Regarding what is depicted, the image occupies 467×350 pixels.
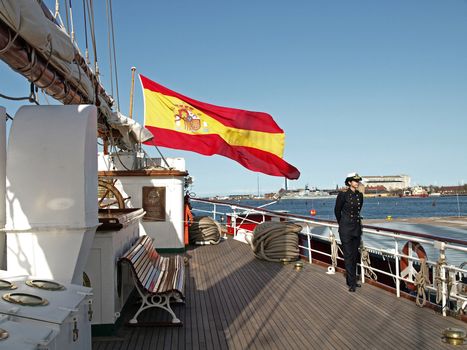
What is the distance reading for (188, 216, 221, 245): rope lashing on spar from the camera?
1073 centimetres

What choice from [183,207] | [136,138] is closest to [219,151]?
[183,207]

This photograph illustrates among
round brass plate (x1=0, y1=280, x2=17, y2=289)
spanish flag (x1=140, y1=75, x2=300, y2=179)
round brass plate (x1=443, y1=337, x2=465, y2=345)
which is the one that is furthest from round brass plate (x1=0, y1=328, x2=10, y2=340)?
spanish flag (x1=140, y1=75, x2=300, y2=179)

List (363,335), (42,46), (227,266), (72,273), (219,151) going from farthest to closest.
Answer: (219,151) < (227,266) < (363,335) < (72,273) < (42,46)

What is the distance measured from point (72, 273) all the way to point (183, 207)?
6719mm

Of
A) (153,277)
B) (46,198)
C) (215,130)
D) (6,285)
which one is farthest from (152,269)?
(215,130)

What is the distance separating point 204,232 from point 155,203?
158 centimetres

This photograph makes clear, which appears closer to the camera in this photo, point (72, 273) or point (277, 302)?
point (72, 273)

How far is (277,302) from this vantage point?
5445 millimetres

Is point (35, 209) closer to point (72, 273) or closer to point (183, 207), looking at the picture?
point (72, 273)

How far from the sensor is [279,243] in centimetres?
833

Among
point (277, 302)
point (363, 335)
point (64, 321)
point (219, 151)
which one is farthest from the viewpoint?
point (219, 151)

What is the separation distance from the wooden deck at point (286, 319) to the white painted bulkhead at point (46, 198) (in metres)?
1.10

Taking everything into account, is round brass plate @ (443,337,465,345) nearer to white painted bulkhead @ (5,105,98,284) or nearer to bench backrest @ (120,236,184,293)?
bench backrest @ (120,236,184,293)

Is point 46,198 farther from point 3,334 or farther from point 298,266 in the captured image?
point 298,266
